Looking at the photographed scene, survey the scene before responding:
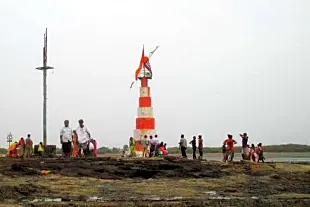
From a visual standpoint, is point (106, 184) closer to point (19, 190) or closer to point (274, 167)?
point (19, 190)

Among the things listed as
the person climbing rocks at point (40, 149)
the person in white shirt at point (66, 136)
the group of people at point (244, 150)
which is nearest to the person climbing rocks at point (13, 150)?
the person climbing rocks at point (40, 149)

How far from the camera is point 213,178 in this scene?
47.8 feet

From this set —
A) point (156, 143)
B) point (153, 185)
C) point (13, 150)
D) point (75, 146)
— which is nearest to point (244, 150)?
point (156, 143)

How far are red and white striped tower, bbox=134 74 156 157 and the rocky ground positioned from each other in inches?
252

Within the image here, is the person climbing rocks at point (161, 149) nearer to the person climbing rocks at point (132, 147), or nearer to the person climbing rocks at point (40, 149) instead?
the person climbing rocks at point (132, 147)

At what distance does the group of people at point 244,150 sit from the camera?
23922mm

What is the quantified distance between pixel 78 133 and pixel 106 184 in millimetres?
8373

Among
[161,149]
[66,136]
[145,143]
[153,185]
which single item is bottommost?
[153,185]

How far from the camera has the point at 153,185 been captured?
A: 1222 centimetres

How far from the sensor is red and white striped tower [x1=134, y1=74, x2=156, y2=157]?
2508 centimetres

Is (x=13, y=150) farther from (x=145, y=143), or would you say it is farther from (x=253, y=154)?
(x=253, y=154)

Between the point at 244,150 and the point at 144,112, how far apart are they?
457cm

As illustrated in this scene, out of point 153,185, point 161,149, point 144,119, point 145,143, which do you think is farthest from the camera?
point 161,149

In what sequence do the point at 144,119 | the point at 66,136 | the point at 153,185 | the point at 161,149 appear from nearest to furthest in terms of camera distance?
the point at 153,185 → the point at 66,136 → the point at 144,119 → the point at 161,149
